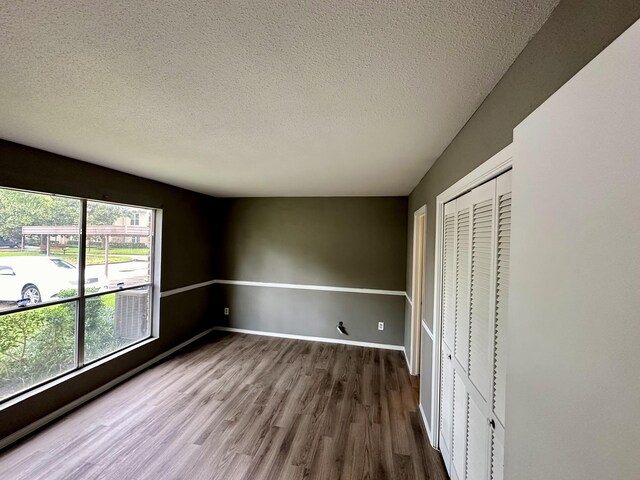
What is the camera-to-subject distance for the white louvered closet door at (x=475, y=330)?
1.14 meters

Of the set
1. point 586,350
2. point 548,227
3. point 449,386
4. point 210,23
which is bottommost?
point 449,386

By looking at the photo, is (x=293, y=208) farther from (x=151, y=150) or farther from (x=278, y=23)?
(x=278, y=23)

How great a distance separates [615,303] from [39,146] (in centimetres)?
333

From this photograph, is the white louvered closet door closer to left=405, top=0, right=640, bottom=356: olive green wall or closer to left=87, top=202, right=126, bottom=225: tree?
left=405, top=0, right=640, bottom=356: olive green wall

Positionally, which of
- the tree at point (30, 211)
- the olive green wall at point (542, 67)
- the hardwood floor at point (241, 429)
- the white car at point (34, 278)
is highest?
the olive green wall at point (542, 67)

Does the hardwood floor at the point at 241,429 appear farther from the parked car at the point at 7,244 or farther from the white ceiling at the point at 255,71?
the white ceiling at the point at 255,71

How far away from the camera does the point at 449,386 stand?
1842 mm

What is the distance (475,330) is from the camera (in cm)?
140

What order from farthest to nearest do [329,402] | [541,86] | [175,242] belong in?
[175,242]
[329,402]
[541,86]

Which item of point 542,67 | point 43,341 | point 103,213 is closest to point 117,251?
point 103,213

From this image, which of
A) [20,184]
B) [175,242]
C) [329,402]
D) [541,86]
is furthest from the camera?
[175,242]

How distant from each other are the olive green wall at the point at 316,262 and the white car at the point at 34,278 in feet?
7.82

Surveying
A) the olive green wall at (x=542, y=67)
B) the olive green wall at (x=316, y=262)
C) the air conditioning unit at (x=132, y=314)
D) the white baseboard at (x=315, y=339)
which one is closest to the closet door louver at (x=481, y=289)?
the olive green wall at (x=542, y=67)

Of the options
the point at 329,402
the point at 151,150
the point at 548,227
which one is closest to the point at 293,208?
the point at 151,150
